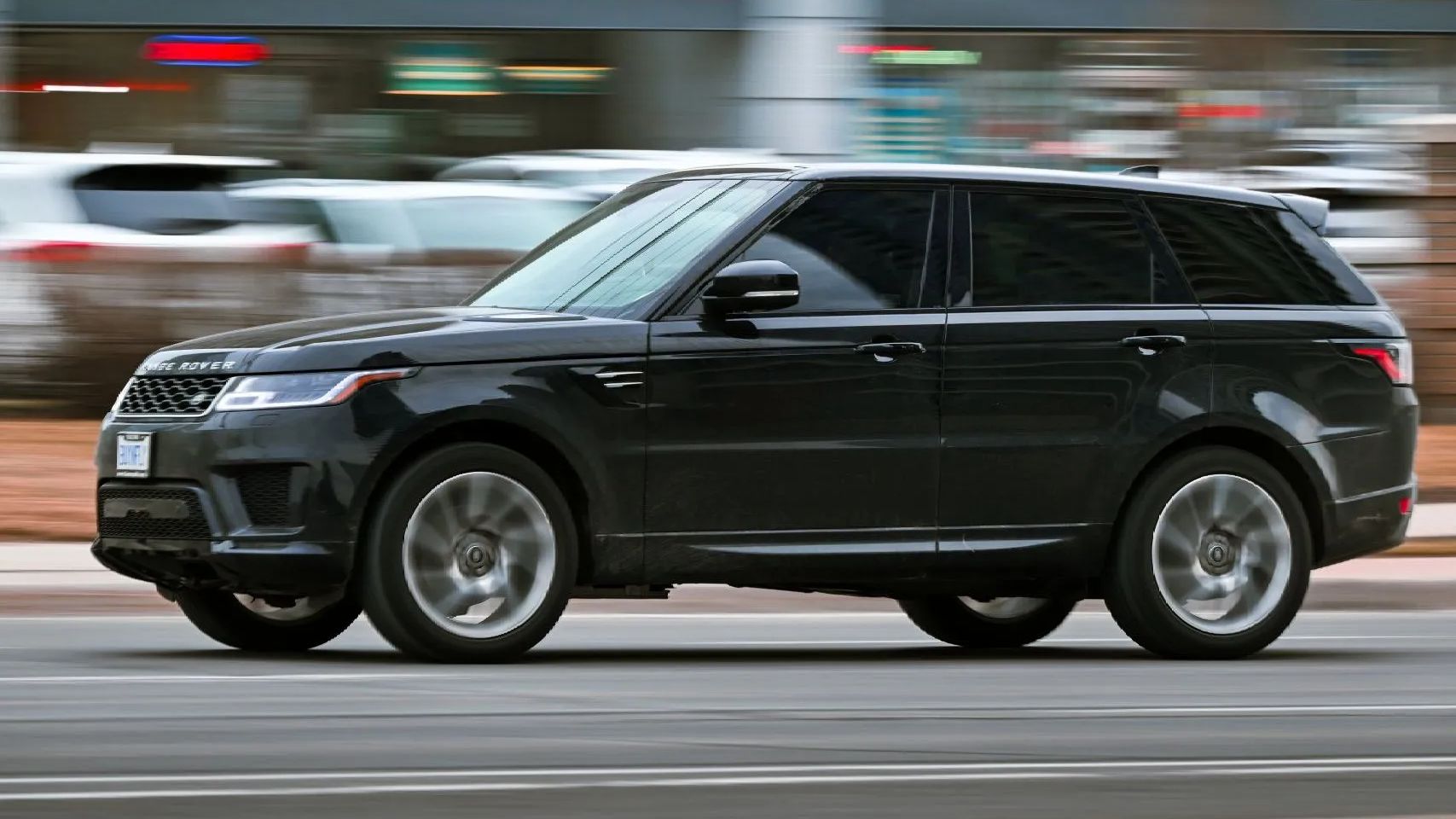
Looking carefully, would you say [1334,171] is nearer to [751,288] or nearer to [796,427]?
[796,427]

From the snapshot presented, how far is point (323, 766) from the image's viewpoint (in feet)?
21.0

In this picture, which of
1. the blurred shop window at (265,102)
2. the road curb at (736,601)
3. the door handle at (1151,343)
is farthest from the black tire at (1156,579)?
the blurred shop window at (265,102)

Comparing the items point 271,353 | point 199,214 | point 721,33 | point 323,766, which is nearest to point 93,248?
point 199,214

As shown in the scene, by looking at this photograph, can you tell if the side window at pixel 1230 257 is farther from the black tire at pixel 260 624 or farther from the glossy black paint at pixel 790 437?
the black tire at pixel 260 624

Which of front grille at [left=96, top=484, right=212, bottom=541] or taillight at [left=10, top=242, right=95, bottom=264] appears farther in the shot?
taillight at [left=10, top=242, right=95, bottom=264]

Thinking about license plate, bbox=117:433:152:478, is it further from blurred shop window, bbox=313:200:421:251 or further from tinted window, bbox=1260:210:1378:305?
blurred shop window, bbox=313:200:421:251

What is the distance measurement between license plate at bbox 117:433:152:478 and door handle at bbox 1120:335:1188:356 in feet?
10.5

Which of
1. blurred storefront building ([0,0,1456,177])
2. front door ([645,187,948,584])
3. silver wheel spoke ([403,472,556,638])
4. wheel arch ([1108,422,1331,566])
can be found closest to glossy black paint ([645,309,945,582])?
front door ([645,187,948,584])

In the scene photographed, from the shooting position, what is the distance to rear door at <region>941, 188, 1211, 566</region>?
8.67 meters

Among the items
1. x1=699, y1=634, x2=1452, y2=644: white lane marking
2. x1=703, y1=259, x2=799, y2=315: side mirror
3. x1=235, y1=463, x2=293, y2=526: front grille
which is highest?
x1=703, y1=259, x2=799, y2=315: side mirror

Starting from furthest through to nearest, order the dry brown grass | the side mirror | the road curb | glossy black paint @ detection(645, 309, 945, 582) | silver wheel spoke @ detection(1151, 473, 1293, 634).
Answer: the dry brown grass
the road curb
silver wheel spoke @ detection(1151, 473, 1293, 634)
glossy black paint @ detection(645, 309, 945, 582)
the side mirror

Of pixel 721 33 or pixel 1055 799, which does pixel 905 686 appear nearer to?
pixel 1055 799

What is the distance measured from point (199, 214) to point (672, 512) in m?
11.9

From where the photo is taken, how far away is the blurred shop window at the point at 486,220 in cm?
1841
